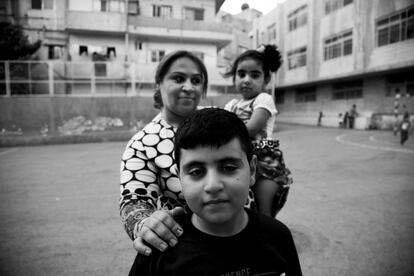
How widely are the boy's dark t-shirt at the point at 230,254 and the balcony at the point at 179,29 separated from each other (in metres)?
19.6

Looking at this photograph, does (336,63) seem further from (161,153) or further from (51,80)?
(161,153)

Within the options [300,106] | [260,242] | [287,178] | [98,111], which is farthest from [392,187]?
[300,106]

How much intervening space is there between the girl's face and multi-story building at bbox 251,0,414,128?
847 centimetres

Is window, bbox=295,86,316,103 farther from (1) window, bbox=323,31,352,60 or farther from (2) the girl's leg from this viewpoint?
(2) the girl's leg

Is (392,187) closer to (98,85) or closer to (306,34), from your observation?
(98,85)

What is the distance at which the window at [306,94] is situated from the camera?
80.8 feet

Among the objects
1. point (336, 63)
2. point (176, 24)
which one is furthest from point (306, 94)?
point (176, 24)

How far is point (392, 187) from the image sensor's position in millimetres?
4723

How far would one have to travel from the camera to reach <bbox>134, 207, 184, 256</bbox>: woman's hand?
38.7 inches

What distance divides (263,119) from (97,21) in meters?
18.8

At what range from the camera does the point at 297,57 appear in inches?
841

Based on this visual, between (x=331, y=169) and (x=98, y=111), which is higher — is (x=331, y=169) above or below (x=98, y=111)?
below

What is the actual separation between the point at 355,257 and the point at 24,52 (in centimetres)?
1660

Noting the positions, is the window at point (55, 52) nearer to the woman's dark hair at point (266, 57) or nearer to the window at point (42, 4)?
the window at point (42, 4)
